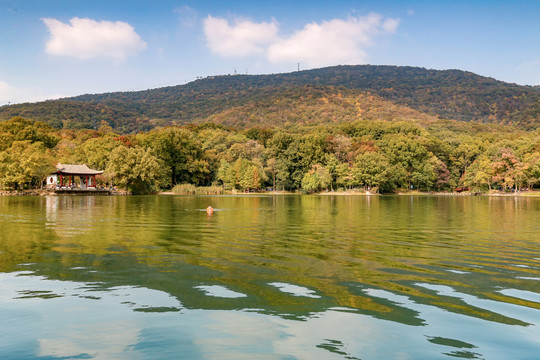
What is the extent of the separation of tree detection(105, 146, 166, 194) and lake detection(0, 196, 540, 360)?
184 ft

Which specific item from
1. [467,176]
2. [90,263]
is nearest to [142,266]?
[90,263]

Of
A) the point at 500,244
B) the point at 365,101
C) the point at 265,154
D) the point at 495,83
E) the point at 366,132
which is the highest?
the point at 495,83

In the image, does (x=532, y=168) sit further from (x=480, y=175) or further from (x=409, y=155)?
(x=409, y=155)

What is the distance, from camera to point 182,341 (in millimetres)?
4707

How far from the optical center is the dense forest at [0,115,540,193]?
69.4 meters

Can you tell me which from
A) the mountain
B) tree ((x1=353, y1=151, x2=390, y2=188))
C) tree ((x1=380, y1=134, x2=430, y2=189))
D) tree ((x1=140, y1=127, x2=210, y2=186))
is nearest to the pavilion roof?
tree ((x1=140, y1=127, x2=210, y2=186))

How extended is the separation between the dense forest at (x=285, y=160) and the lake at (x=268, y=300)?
59.6 metres

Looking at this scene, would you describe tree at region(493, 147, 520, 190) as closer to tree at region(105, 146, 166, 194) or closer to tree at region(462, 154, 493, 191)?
tree at region(462, 154, 493, 191)

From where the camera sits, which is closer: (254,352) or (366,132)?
(254,352)

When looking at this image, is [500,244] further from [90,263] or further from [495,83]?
[495,83]

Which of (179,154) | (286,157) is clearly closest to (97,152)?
(179,154)

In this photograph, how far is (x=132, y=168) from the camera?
2623 inches

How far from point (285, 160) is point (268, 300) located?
77.9 meters

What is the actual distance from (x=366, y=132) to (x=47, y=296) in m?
101
